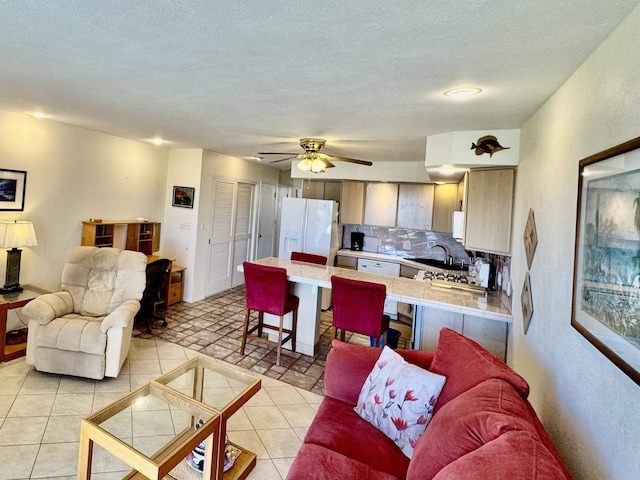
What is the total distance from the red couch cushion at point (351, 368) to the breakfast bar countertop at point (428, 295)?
0.81m

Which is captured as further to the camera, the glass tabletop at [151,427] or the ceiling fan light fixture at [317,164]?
the ceiling fan light fixture at [317,164]

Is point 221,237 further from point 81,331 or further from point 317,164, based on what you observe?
point 81,331

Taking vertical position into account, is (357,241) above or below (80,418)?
above

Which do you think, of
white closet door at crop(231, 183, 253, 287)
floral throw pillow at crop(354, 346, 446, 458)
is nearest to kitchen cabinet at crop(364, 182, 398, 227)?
white closet door at crop(231, 183, 253, 287)

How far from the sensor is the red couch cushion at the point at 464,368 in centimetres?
140

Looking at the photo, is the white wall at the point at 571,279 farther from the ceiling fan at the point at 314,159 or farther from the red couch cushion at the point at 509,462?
the ceiling fan at the point at 314,159

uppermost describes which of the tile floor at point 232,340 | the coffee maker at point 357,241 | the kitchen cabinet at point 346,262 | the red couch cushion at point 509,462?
the coffee maker at point 357,241

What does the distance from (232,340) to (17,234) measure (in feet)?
7.62

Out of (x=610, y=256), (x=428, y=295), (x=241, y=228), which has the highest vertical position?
(x=241, y=228)

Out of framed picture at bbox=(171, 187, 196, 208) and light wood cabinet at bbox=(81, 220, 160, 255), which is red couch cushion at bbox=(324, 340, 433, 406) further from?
framed picture at bbox=(171, 187, 196, 208)

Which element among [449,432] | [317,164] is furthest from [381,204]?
[449,432]

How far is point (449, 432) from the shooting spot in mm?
1201

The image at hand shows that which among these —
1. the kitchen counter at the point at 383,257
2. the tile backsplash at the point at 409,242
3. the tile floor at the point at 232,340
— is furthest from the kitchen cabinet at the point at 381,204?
the tile floor at the point at 232,340

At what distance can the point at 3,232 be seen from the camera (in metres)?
2.97
